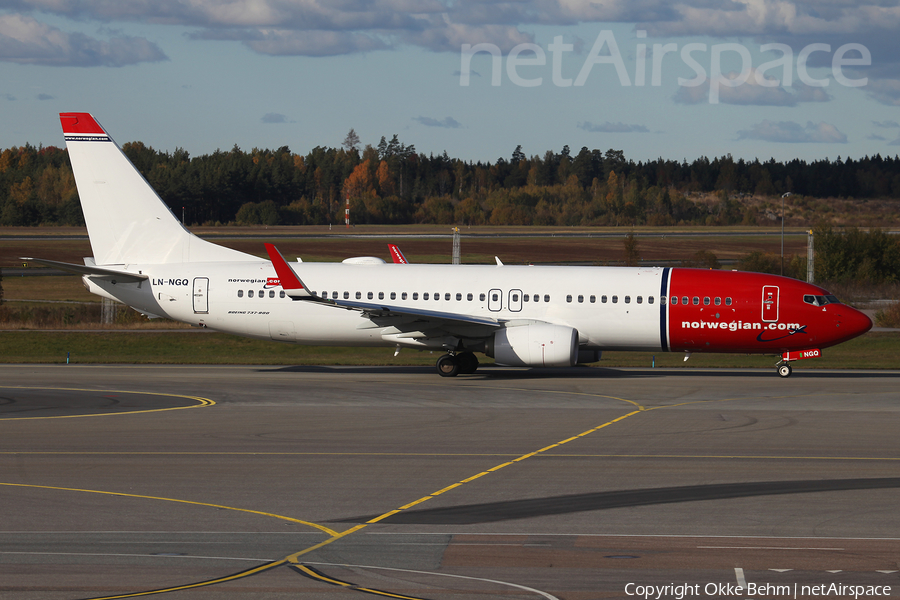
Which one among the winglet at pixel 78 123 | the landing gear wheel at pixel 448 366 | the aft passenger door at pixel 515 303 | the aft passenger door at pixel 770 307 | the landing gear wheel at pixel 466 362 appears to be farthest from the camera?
the winglet at pixel 78 123

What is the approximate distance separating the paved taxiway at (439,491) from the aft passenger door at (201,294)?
5.54 meters

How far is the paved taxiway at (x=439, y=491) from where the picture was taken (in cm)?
1048

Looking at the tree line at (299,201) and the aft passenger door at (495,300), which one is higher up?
the tree line at (299,201)

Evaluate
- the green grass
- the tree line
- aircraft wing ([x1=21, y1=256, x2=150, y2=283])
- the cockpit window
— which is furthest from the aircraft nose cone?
the tree line

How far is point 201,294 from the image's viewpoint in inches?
1303

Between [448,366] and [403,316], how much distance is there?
2.72m

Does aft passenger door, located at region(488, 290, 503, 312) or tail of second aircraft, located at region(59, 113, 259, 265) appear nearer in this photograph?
aft passenger door, located at region(488, 290, 503, 312)

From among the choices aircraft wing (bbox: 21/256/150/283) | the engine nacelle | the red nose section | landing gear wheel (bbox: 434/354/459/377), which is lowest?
landing gear wheel (bbox: 434/354/459/377)

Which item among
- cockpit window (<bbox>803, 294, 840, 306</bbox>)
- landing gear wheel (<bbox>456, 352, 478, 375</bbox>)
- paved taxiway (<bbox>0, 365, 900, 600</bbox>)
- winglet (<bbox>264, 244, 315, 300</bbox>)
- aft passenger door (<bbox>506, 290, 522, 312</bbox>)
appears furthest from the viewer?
landing gear wheel (<bbox>456, 352, 478, 375</bbox>)

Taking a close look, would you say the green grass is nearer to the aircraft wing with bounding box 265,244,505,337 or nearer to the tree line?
the aircraft wing with bounding box 265,244,505,337

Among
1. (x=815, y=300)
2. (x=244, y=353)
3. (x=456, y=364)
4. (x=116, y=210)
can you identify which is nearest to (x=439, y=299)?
(x=456, y=364)

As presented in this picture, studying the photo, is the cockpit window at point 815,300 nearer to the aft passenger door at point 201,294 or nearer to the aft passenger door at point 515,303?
the aft passenger door at point 515,303

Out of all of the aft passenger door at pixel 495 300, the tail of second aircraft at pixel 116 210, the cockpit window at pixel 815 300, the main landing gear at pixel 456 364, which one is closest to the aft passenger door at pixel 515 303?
the aft passenger door at pixel 495 300

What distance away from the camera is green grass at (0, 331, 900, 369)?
37.7 m
